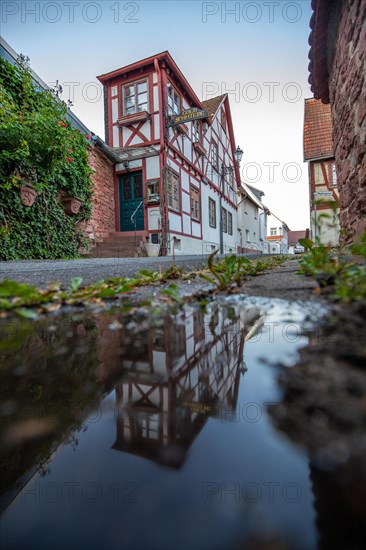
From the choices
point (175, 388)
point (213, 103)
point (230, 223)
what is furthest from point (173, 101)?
point (175, 388)

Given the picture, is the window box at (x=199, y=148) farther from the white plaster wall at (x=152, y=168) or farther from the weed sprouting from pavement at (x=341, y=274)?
the weed sprouting from pavement at (x=341, y=274)

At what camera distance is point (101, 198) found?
9.49 meters

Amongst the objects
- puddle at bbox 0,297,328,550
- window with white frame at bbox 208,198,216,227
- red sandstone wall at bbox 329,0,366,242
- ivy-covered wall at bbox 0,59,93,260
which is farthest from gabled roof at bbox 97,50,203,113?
puddle at bbox 0,297,328,550

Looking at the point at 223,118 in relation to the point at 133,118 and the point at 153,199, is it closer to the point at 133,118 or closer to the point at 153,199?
the point at 133,118

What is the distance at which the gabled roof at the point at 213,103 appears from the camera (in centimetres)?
1475

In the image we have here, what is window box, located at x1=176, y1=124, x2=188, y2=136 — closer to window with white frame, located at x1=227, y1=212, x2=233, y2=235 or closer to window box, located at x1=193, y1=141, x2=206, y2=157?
window box, located at x1=193, y1=141, x2=206, y2=157

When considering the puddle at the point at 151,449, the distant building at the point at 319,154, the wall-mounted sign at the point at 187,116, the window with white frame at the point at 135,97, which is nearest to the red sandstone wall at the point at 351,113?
the puddle at the point at 151,449

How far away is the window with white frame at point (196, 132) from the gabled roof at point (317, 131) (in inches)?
177

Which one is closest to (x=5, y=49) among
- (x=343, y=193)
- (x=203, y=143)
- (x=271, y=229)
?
(x=343, y=193)

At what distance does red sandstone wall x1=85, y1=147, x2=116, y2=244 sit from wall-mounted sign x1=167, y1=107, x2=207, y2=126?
8.22 feet

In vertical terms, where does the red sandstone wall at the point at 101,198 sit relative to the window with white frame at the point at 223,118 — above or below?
below

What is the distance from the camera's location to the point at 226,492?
14.3 inches

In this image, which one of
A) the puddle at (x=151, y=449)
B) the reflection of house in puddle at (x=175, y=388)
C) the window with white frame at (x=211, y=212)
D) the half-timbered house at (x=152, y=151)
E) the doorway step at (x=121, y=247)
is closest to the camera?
the puddle at (x=151, y=449)

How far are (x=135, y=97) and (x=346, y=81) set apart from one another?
8.60m
